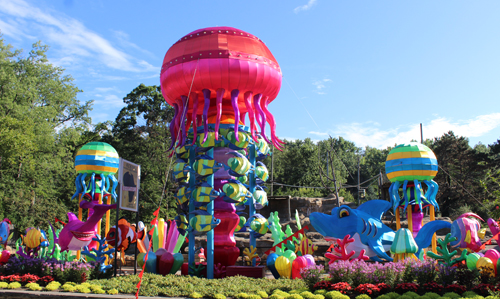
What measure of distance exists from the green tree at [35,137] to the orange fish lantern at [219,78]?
571 inches

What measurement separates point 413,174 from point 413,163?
43 centimetres

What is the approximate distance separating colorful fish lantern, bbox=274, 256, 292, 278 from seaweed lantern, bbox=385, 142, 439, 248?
639cm

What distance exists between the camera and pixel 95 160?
59.4 feet

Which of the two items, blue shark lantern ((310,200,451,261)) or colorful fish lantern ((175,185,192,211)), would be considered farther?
blue shark lantern ((310,200,451,261))

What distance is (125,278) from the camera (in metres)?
11.8

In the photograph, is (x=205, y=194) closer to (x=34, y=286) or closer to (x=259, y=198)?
(x=259, y=198)

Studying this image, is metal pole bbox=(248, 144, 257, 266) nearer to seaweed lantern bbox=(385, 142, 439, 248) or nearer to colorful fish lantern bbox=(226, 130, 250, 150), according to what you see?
colorful fish lantern bbox=(226, 130, 250, 150)

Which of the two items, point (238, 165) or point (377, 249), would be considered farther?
point (377, 249)

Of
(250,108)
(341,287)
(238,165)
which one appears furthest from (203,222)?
(341,287)

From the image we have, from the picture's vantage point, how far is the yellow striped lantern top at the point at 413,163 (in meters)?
16.0

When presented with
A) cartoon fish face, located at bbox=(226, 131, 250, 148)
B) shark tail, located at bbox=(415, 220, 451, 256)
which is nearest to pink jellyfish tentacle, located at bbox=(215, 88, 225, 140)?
cartoon fish face, located at bbox=(226, 131, 250, 148)

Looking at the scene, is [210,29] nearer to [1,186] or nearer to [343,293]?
[343,293]

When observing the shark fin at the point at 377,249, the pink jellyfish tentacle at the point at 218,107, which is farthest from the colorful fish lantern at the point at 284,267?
the pink jellyfish tentacle at the point at 218,107

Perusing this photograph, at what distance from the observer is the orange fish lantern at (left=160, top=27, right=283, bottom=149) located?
13.3 m
